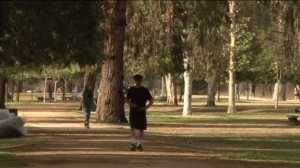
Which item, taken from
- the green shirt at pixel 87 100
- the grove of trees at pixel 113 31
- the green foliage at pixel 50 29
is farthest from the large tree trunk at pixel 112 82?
the green foliage at pixel 50 29

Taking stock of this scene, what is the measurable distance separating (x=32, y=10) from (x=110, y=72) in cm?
2296

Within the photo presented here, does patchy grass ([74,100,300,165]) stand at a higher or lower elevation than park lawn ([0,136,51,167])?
lower

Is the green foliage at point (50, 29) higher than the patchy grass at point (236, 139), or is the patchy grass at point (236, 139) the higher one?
the green foliage at point (50, 29)

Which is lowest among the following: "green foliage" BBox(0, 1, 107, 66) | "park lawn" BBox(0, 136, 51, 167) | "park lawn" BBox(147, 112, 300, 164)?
"park lawn" BBox(147, 112, 300, 164)

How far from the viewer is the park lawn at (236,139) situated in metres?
21.8

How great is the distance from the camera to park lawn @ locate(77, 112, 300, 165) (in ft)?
71.6

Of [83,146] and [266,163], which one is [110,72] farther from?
[266,163]

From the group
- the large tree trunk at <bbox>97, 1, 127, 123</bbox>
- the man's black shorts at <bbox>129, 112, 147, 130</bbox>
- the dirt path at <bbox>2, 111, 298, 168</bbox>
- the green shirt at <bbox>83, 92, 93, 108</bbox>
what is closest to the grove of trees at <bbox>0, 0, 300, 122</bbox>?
the large tree trunk at <bbox>97, 1, 127, 123</bbox>

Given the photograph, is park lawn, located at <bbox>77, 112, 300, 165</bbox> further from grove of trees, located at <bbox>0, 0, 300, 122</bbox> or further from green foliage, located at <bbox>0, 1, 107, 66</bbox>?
green foliage, located at <bbox>0, 1, 107, 66</bbox>

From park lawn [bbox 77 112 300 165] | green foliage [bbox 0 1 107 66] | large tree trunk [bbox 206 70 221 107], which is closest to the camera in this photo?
green foliage [bbox 0 1 107 66]

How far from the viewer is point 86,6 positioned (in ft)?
42.1

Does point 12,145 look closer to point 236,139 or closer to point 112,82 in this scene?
point 236,139

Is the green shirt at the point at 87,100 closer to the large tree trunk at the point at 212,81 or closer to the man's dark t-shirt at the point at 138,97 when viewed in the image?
the man's dark t-shirt at the point at 138,97

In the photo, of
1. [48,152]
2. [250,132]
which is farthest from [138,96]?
[250,132]
